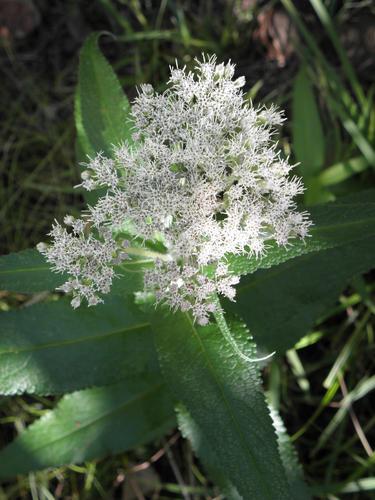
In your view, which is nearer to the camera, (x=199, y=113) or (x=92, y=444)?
(x=199, y=113)

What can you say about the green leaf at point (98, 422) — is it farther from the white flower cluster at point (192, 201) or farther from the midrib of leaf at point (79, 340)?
the white flower cluster at point (192, 201)

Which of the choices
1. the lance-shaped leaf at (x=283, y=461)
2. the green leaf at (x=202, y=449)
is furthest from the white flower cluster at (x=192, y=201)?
the lance-shaped leaf at (x=283, y=461)

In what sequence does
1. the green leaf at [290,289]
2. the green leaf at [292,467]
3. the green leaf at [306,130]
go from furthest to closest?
the green leaf at [306,130] < the green leaf at [292,467] < the green leaf at [290,289]

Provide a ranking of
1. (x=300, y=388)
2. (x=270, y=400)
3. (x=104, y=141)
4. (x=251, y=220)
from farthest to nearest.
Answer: (x=300, y=388)
(x=270, y=400)
(x=104, y=141)
(x=251, y=220)

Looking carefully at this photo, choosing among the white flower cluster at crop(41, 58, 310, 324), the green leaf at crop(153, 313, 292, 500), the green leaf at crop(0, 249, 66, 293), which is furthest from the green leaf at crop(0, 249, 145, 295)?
the green leaf at crop(153, 313, 292, 500)

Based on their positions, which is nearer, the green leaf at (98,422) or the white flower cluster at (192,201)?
the white flower cluster at (192,201)

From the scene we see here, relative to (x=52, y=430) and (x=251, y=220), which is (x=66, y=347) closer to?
(x=52, y=430)

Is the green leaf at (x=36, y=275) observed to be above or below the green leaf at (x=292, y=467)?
above

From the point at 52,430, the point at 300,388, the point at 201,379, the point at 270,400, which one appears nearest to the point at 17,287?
the point at 201,379
